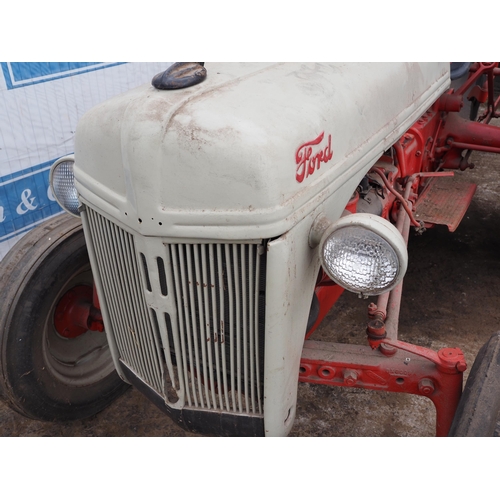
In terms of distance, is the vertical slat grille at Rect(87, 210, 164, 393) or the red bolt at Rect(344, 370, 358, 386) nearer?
the vertical slat grille at Rect(87, 210, 164, 393)

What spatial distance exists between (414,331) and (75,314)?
1864 mm

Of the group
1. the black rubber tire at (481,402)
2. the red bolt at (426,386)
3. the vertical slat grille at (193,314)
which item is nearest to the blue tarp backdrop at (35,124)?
the vertical slat grille at (193,314)

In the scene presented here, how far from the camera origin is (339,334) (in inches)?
119

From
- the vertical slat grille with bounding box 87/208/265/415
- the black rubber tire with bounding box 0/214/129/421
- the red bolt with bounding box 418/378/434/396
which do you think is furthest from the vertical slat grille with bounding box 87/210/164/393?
the red bolt with bounding box 418/378/434/396

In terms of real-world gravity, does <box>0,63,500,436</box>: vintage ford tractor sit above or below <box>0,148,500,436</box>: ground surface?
above

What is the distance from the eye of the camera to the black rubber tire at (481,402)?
1543 mm

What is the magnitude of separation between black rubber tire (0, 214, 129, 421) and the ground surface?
24 centimetres

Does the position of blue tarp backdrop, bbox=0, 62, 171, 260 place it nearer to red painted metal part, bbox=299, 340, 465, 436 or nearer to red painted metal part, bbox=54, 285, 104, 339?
red painted metal part, bbox=54, 285, 104, 339

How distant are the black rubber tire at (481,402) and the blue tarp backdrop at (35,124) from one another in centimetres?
275

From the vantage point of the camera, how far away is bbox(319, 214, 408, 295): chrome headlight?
136 centimetres

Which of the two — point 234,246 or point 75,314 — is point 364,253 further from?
point 75,314

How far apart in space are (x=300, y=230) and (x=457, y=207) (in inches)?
67.3

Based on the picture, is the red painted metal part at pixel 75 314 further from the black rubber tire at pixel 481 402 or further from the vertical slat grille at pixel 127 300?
the black rubber tire at pixel 481 402

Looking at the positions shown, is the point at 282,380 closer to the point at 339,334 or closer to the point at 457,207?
the point at 339,334
